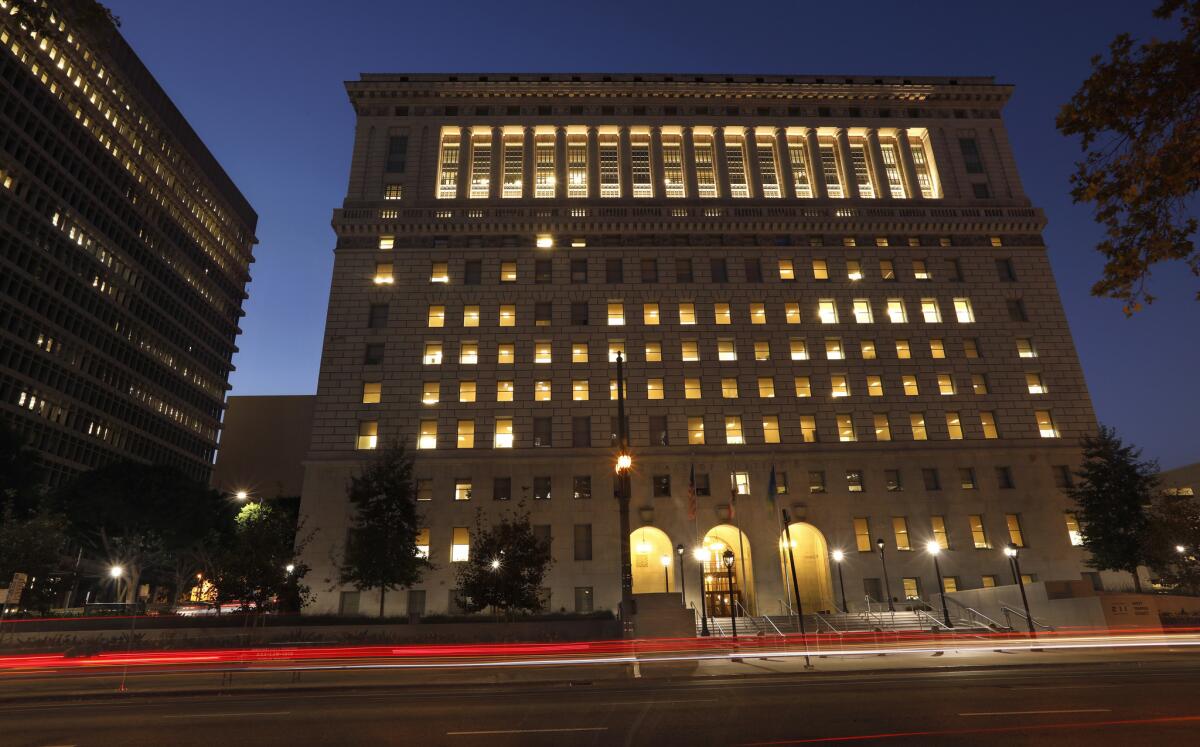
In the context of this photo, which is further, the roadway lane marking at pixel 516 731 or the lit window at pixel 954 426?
the lit window at pixel 954 426

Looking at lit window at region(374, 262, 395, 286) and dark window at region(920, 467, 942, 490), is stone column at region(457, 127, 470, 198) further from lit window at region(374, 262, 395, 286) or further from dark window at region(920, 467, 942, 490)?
dark window at region(920, 467, 942, 490)

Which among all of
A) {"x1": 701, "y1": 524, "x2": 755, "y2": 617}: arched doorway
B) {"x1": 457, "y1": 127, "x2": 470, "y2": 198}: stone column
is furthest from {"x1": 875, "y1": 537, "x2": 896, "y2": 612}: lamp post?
{"x1": 457, "y1": 127, "x2": 470, "y2": 198}: stone column

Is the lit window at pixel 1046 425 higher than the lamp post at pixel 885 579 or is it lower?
higher

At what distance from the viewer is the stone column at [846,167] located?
204ft

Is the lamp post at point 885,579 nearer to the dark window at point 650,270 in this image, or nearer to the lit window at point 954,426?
the lit window at point 954,426

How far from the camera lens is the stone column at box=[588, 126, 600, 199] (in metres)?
61.0

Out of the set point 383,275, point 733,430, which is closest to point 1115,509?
point 733,430

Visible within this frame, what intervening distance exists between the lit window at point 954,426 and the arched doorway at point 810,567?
14332mm

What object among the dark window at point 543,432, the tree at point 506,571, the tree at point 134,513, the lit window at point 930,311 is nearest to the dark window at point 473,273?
the dark window at point 543,432

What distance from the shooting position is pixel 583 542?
49.0 meters

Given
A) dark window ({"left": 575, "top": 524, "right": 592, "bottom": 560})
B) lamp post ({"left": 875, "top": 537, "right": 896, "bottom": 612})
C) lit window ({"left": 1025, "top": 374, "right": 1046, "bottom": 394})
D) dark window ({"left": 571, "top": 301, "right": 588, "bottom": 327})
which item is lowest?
lamp post ({"left": 875, "top": 537, "right": 896, "bottom": 612})

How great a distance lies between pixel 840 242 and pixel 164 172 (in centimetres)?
9609

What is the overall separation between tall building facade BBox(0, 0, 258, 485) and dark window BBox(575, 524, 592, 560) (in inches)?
2264

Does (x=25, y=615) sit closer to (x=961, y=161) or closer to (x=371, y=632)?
(x=371, y=632)
